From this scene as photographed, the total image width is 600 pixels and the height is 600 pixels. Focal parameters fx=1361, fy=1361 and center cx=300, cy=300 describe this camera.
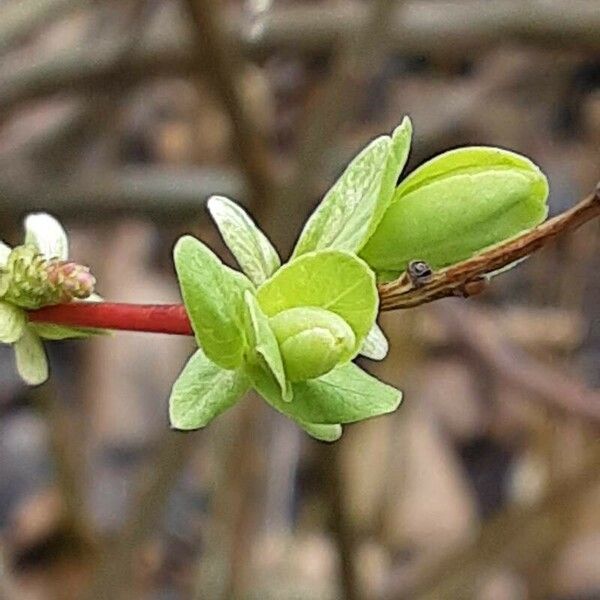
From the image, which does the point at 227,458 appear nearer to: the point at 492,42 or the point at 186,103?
the point at 492,42

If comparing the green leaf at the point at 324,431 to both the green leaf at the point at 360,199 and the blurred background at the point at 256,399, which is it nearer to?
the green leaf at the point at 360,199

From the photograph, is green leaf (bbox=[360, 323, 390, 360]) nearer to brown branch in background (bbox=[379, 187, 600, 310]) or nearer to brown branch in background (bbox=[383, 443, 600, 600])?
brown branch in background (bbox=[379, 187, 600, 310])

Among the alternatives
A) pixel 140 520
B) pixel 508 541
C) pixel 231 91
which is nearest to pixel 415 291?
pixel 231 91

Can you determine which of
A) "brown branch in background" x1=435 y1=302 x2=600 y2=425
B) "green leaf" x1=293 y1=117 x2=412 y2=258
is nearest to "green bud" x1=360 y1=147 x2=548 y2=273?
"green leaf" x1=293 y1=117 x2=412 y2=258

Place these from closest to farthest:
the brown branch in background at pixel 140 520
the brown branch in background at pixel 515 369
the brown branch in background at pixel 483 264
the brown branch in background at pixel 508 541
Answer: the brown branch in background at pixel 483 264 < the brown branch in background at pixel 515 369 < the brown branch in background at pixel 140 520 < the brown branch in background at pixel 508 541

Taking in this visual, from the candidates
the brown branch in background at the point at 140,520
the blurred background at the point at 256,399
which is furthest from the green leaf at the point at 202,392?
the brown branch in background at the point at 140,520

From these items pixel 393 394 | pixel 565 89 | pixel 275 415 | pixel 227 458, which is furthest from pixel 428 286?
pixel 565 89

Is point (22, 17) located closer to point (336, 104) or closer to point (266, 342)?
point (336, 104)
